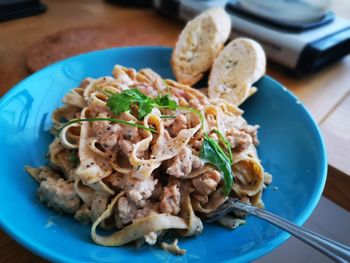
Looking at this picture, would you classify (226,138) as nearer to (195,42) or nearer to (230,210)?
(230,210)

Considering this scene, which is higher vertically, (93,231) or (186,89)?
(186,89)

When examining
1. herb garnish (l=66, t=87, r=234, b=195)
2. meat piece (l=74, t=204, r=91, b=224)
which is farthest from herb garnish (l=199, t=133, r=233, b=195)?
meat piece (l=74, t=204, r=91, b=224)

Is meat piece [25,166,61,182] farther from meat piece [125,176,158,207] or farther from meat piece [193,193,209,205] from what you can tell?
meat piece [193,193,209,205]

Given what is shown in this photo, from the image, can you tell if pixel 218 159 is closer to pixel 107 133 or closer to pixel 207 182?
pixel 207 182

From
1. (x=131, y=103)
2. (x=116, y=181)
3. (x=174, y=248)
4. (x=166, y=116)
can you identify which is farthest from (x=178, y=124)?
(x=174, y=248)

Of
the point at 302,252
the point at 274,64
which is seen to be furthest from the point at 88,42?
the point at 302,252

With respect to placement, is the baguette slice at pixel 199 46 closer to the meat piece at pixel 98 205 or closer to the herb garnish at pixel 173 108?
the herb garnish at pixel 173 108
